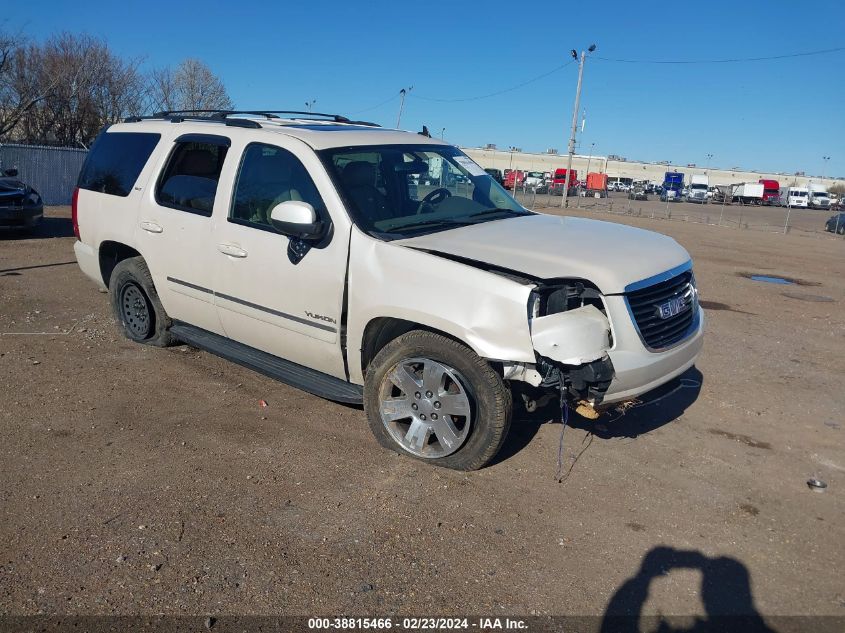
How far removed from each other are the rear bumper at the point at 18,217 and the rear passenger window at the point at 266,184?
10356 millimetres

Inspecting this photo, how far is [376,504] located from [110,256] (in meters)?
4.13

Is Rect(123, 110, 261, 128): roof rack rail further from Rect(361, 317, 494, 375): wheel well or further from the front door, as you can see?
Rect(361, 317, 494, 375): wheel well

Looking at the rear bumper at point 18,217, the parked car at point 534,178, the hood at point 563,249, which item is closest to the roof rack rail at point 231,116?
the hood at point 563,249

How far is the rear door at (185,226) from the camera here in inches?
211

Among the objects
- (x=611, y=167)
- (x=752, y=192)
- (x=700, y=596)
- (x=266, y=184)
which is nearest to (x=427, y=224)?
(x=266, y=184)

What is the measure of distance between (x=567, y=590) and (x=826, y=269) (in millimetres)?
14143

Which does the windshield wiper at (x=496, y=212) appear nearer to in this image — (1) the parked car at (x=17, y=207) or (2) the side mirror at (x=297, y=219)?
(2) the side mirror at (x=297, y=219)

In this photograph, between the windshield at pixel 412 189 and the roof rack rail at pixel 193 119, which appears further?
the roof rack rail at pixel 193 119

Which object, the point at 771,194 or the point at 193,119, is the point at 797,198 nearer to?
the point at 771,194

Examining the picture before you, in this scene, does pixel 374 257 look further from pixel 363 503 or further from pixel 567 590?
pixel 567 590

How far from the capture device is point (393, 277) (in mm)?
4203

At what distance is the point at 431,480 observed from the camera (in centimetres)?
419

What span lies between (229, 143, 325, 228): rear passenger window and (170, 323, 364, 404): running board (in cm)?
96

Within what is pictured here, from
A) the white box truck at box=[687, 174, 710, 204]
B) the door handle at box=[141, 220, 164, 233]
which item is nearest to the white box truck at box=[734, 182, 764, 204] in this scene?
the white box truck at box=[687, 174, 710, 204]
